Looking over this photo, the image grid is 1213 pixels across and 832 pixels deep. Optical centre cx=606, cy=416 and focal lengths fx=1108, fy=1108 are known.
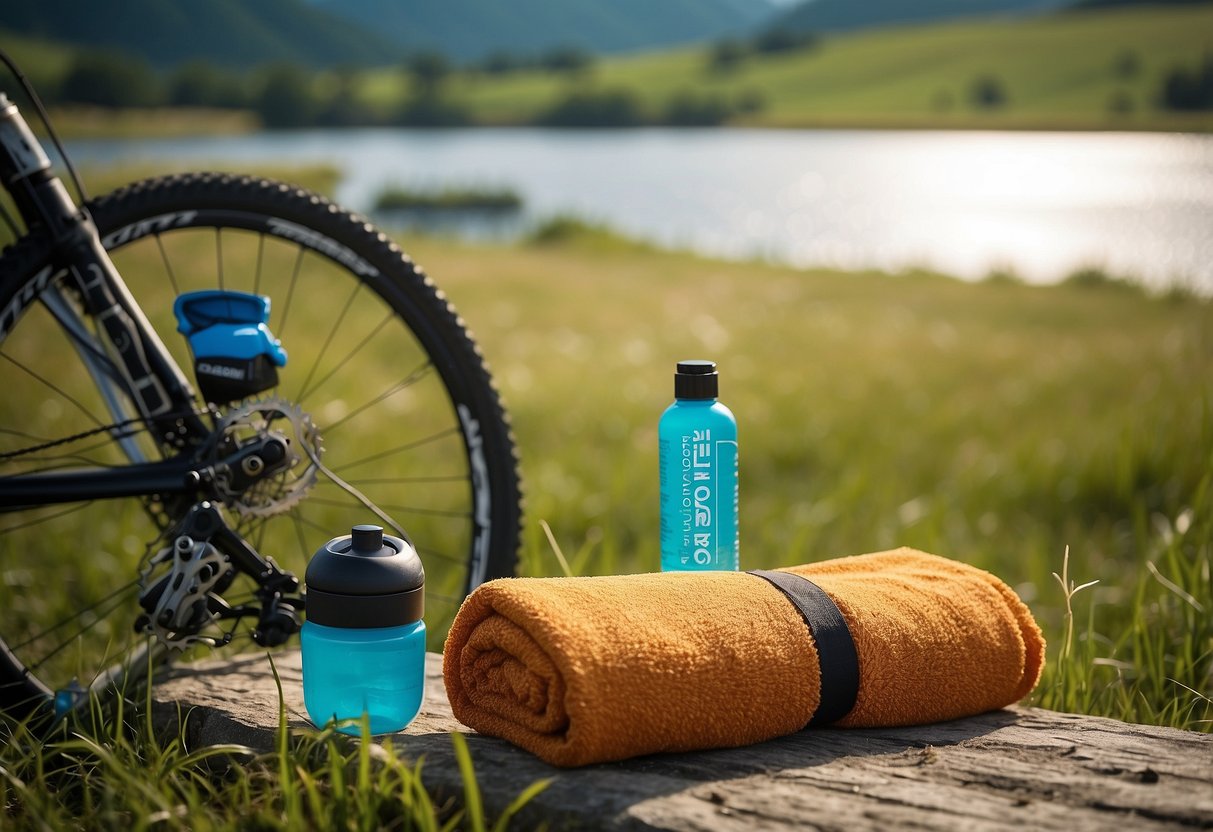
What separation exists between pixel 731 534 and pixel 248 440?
0.93 metres

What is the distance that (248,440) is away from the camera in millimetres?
2096

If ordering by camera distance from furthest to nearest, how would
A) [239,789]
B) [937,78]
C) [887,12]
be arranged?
1. [887,12]
2. [937,78]
3. [239,789]

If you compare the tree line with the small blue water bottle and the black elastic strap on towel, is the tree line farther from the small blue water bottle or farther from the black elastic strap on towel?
the black elastic strap on towel

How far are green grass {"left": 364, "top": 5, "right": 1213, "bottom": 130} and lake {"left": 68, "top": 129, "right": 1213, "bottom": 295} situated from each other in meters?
1.20

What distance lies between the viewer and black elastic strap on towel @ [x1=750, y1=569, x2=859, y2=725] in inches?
68.1

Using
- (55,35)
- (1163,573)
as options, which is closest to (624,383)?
(1163,573)

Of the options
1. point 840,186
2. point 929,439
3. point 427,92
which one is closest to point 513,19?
point 427,92

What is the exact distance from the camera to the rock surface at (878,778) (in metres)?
1.46

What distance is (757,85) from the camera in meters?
57.8

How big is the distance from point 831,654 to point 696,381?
56 centimetres

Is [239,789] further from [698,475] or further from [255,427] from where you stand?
[698,475]

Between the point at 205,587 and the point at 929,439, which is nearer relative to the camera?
the point at 205,587

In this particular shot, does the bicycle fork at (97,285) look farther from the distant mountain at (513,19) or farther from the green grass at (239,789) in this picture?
the distant mountain at (513,19)

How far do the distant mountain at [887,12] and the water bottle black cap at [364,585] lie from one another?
7180 cm
